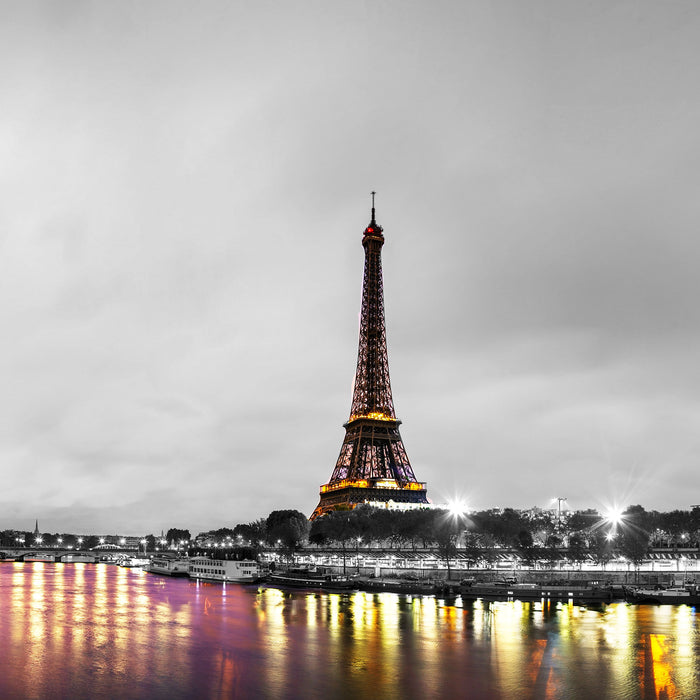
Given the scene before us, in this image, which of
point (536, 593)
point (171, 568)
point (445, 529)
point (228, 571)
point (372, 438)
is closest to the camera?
point (536, 593)

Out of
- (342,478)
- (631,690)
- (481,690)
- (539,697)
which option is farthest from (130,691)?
(342,478)

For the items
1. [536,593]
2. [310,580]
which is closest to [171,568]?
[310,580]

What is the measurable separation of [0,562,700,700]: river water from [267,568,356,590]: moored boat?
14.5 m

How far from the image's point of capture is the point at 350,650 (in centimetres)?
4988

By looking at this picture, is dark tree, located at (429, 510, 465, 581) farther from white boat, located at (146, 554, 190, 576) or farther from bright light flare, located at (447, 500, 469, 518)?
white boat, located at (146, 554, 190, 576)

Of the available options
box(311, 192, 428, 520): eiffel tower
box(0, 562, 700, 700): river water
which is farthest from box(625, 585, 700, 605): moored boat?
box(311, 192, 428, 520): eiffel tower

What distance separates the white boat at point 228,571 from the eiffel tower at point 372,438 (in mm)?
39002

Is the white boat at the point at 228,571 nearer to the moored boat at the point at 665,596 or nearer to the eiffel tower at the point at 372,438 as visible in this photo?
the eiffel tower at the point at 372,438

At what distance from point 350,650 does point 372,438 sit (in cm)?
10787

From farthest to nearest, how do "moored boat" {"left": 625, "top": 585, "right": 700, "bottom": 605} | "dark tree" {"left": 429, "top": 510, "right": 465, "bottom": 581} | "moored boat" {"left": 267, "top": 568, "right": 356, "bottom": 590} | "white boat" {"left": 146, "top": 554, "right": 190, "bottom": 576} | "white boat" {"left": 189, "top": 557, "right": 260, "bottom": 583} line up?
1. "white boat" {"left": 146, "top": 554, "right": 190, "bottom": 576}
2. "dark tree" {"left": 429, "top": 510, "right": 465, "bottom": 581}
3. "white boat" {"left": 189, "top": 557, "right": 260, "bottom": 583}
4. "moored boat" {"left": 267, "top": 568, "right": 356, "bottom": 590}
5. "moored boat" {"left": 625, "top": 585, "right": 700, "bottom": 605}

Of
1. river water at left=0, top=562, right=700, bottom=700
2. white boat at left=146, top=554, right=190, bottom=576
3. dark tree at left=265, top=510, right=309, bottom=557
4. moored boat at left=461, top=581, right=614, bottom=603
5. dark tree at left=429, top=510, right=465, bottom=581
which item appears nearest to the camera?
river water at left=0, top=562, right=700, bottom=700

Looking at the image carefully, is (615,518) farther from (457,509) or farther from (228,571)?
(228,571)

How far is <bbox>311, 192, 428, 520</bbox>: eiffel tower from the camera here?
155m

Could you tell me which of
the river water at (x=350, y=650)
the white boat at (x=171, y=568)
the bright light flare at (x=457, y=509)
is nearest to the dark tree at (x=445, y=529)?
the bright light flare at (x=457, y=509)
